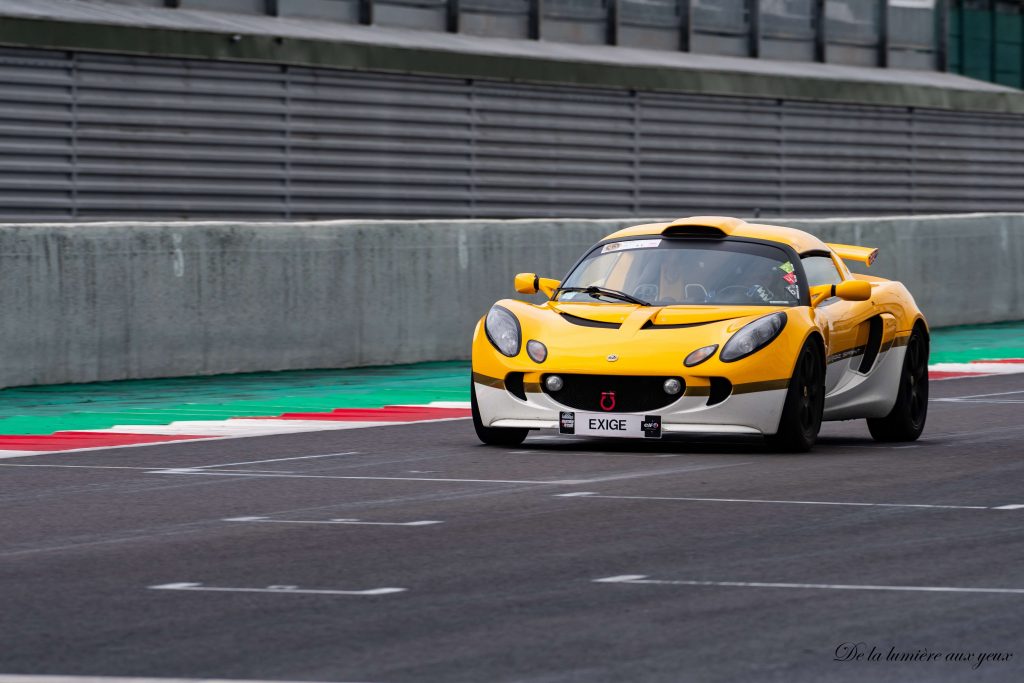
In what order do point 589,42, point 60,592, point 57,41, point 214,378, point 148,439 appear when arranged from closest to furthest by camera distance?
1. point 60,592
2. point 148,439
3. point 214,378
4. point 57,41
5. point 589,42

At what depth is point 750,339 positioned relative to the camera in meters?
12.6

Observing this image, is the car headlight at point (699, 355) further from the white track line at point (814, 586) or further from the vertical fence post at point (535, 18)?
the vertical fence post at point (535, 18)

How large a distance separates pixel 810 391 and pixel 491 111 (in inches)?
600

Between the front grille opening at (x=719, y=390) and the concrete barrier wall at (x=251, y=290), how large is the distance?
7.22m

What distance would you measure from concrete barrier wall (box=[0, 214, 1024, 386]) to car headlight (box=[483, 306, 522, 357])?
5.76m

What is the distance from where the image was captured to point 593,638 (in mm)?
6680

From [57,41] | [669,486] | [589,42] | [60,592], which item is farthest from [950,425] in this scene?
[589,42]

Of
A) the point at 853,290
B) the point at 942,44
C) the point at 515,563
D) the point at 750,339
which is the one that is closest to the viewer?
the point at 515,563

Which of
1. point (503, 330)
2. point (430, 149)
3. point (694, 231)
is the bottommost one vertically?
point (503, 330)

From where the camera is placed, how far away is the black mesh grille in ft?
41.2

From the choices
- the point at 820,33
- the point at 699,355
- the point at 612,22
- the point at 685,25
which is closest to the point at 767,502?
the point at 699,355

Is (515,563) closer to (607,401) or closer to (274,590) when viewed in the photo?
(274,590)

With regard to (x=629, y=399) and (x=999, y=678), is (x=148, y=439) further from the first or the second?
(x=999, y=678)

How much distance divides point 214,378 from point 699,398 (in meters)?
7.72
